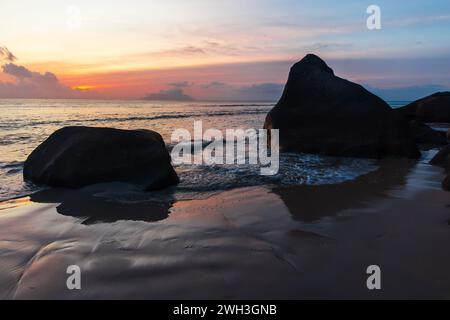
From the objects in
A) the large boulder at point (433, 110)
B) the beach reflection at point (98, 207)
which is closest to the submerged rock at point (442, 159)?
the beach reflection at point (98, 207)

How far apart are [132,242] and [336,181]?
4498 millimetres

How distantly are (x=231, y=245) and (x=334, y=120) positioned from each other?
7.80 metres

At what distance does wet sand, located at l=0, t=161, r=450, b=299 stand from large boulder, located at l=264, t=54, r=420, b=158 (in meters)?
4.10

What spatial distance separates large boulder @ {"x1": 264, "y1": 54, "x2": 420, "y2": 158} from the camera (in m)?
10.4

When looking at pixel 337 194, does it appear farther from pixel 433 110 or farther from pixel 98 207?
pixel 433 110

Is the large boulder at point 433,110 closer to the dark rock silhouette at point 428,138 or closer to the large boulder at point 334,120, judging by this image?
the dark rock silhouette at point 428,138

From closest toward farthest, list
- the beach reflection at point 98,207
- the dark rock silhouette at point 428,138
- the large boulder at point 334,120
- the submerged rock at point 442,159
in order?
the beach reflection at point 98,207 → the submerged rock at point 442,159 → the large boulder at point 334,120 → the dark rock silhouette at point 428,138

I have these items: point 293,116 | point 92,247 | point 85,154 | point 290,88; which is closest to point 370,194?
point 92,247

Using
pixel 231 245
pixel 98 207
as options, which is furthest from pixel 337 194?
pixel 98 207

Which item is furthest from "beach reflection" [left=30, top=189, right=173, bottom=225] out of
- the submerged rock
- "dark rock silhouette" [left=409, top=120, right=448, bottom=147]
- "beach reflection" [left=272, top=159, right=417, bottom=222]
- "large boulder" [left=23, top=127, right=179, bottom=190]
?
"dark rock silhouette" [left=409, top=120, right=448, bottom=147]

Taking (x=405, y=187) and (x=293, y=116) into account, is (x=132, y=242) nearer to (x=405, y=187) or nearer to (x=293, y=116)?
(x=405, y=187)

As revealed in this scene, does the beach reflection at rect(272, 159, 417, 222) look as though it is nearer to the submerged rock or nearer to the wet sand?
the wet sand

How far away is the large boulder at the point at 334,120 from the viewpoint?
1043cm

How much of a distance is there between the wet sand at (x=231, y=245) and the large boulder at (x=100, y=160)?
45cm
